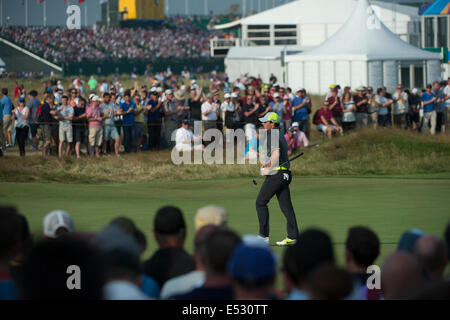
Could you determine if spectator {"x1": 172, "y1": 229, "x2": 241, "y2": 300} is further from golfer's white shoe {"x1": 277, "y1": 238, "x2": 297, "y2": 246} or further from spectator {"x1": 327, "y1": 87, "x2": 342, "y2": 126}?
spectator {"x1": 327, "y1": 87, "x2": 342, "y2": 126}

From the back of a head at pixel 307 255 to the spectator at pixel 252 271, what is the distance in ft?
1.45

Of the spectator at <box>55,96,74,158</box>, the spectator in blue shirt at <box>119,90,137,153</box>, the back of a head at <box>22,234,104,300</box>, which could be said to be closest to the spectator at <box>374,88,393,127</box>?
the spectator in blue shirt at <box>119,90,137,153</box>

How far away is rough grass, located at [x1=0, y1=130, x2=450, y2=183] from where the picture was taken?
21.2m

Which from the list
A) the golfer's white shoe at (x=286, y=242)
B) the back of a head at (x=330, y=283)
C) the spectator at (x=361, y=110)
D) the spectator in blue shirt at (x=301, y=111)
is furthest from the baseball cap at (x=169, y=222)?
the spectator at (x=361, y=110)

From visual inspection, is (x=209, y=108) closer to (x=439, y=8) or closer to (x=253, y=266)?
(x=253, y=266)

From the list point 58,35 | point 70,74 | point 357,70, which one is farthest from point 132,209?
point 58,35

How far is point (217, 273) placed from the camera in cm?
518

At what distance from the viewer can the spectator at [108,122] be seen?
947 inches

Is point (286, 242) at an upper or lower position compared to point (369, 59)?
lower

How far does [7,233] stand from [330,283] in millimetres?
1888

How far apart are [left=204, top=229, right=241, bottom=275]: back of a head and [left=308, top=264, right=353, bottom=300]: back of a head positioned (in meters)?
0.70

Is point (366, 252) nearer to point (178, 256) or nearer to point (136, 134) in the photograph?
point (178, 256)

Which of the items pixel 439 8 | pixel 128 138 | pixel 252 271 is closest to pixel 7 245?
pixel 252 271
